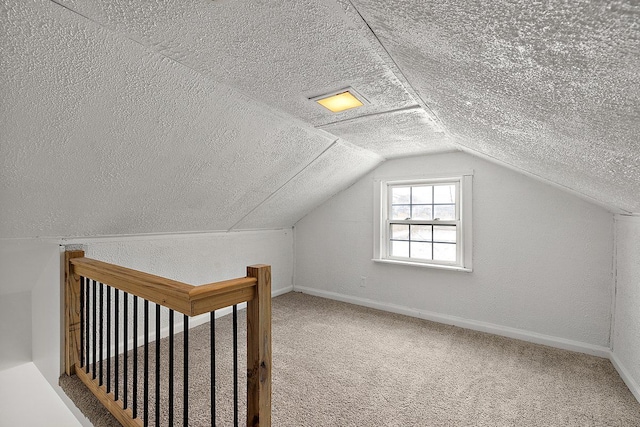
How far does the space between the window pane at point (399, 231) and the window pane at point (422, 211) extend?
0.16m

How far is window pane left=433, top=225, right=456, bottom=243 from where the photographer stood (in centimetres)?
325

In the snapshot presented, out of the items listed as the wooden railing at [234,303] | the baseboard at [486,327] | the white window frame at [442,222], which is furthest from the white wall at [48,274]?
the white window frame at [442,222]

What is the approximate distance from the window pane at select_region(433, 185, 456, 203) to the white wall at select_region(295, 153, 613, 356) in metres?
0.21

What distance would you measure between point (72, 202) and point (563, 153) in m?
2.73

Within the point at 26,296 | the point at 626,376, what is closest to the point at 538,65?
the point at 626,376

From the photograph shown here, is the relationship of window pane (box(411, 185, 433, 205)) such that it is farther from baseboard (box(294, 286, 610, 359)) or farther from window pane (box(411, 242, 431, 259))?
baseboard (box(294, 286, 610, 359))

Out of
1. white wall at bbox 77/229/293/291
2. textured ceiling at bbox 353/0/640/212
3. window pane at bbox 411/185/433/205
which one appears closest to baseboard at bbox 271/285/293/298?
white wall at bbox 77/229/293/291

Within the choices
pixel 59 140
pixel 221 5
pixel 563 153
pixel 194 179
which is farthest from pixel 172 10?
pixel 563 153

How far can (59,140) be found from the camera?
59.0 inches

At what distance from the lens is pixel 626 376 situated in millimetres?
2086

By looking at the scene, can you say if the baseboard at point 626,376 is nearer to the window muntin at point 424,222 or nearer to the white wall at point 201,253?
the window muntin at point 424,222

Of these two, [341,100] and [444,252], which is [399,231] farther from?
[341,100]

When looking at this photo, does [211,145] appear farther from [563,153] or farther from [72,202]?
[563,153]

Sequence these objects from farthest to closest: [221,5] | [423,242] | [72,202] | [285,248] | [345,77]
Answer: [285,248] → [423,242] → [72,202] → [345,77] → [221,5]
